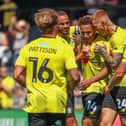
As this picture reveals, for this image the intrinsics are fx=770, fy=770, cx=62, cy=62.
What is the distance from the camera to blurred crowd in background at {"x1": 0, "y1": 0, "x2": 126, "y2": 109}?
16.0 metres

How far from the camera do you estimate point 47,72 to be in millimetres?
8875

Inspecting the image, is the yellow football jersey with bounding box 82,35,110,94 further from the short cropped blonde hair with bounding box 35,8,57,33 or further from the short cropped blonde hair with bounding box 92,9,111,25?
the short cropped blonde hair with bounding box 35,8,57,33

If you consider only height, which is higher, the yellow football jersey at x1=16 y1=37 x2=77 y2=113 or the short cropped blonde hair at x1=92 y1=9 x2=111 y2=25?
the short cropped blonde hair at x1=92 y1=9 x2=111 y2=25

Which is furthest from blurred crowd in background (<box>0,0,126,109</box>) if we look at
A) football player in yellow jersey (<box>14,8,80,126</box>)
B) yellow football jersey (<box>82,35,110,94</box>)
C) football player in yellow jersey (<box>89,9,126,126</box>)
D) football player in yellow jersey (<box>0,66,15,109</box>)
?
football player in yellow jersey (<box>14,8,80,126</box>)

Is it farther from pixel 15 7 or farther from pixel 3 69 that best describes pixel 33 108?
pixel 15 7

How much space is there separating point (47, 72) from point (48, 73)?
0.02 m

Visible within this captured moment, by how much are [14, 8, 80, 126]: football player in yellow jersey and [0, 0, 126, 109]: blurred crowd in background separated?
6.50 meters

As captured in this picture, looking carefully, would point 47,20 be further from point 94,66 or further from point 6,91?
point 6,91

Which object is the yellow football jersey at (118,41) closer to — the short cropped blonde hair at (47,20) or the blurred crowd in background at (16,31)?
the short cropped blonde hair at (47,20)

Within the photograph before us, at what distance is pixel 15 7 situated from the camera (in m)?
18.8

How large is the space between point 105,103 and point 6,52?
6.75m

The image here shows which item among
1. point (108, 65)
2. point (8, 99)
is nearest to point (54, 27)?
point (108, 65)

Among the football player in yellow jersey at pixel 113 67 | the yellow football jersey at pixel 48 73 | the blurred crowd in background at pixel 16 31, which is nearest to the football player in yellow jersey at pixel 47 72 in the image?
the yellow football jersey at pixel 48 73

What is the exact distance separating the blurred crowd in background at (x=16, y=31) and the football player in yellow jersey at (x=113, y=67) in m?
5.01
